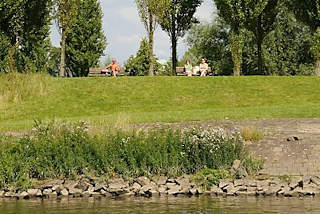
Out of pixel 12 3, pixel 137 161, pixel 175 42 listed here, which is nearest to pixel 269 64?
pixel 175 42

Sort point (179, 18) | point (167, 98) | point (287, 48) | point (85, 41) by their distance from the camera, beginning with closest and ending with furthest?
point (167, 98), point (179, 18), point (85, 41), point (287, 48)

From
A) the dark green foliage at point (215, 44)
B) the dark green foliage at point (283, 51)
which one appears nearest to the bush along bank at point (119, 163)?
the dark green foliage at point (283, 51)

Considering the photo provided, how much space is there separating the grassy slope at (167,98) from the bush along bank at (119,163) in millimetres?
7919

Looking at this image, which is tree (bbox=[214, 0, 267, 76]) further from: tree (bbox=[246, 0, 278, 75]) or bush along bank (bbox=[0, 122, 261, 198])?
bush along bank (bbox=[0, 122, 261, 198])

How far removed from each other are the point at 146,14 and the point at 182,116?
2390 cm

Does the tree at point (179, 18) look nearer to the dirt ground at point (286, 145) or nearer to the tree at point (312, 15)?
the tree at point (312, 15)

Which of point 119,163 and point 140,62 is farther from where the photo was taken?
point 140,62

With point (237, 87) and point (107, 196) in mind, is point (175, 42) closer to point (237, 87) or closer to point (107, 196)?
point (237, 87)

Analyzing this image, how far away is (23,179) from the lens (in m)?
16.8

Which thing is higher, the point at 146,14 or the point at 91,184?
the point at 146,14

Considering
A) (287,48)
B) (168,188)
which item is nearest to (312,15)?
(287,48)

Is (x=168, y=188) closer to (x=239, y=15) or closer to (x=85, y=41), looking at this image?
(x=239, y=15)

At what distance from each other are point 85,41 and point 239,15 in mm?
20971

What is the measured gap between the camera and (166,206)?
1400 centimetres
